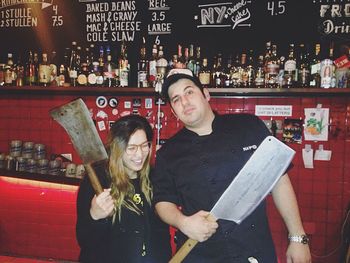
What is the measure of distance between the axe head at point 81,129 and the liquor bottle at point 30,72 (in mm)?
2674

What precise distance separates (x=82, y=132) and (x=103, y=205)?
38 centimetres

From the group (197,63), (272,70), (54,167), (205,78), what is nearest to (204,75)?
(205,78)

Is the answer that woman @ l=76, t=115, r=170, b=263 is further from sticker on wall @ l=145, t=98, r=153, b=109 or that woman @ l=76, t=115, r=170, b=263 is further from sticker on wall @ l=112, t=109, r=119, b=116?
sticker on wall @ l=112, t=109, r=119, b=116

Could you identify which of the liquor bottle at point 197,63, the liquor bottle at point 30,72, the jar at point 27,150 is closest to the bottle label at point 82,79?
the liquor bottle at point 30,72

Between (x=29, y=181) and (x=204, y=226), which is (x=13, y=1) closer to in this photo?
(x=29, y=181)

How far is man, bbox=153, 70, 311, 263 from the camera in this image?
164 centimetres

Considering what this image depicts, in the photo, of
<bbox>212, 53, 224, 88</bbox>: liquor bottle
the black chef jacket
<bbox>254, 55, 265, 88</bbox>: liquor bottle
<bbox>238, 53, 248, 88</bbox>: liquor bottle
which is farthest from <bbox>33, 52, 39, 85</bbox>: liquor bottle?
the black chef jacket

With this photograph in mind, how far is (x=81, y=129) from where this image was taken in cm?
166

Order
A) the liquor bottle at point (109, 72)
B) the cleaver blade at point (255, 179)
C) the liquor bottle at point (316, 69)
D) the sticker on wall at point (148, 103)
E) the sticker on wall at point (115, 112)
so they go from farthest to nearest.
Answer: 1. the sticker on wall at point (115, 112)
2. the sticker on wall at point (148, 103)
3. the liquor bottle at point (109, 72)
4. the liquor bottle at point (316, 69)
5. the cleaver blade at point (255, 179)

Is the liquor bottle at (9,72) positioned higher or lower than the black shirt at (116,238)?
higher

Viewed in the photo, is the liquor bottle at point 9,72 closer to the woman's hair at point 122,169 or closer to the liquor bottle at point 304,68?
the woman's hair at point 122,169

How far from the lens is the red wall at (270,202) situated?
11.3 ft

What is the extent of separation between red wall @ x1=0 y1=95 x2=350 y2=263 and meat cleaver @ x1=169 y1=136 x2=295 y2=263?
2.18m

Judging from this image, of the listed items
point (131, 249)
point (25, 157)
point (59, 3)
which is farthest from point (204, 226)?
point (59, 3)
